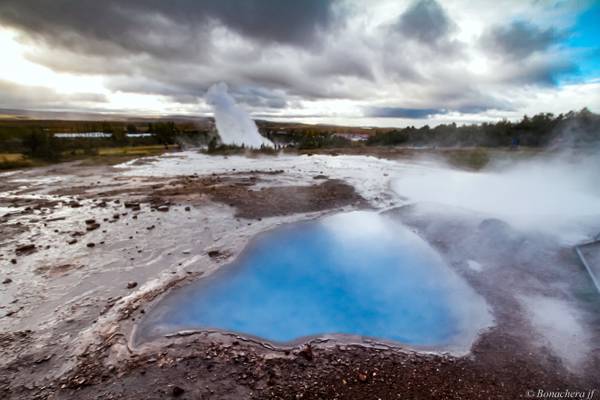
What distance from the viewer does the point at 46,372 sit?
120 inches

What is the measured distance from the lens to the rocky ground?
2928 millimetres

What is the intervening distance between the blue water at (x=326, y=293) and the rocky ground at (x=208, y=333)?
0.36m

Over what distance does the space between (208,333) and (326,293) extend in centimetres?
218

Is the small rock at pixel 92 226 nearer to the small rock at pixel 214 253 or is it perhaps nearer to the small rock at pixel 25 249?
the small rock at pixel 25 249

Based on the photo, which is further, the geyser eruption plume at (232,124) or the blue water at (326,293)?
the geyser eruption plume at (232,124)

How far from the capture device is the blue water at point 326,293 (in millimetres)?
4039

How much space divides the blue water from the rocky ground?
14.3 inches

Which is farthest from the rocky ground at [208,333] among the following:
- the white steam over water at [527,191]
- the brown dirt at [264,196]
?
the white steam over water at [527,191]

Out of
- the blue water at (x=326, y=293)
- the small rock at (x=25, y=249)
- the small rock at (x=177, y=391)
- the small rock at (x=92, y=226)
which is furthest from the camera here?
the small rock at (x=92, y=226)

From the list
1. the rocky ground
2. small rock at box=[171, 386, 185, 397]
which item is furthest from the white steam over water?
small rock at box=[171, 386, 185, 397]

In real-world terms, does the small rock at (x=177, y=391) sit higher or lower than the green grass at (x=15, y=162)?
lower

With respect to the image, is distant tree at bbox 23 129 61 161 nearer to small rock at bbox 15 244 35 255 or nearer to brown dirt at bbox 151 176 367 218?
brown dirt at bbox 151 176 367 218

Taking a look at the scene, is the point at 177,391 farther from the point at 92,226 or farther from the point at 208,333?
the point at 92,226

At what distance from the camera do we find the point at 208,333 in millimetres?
3738
